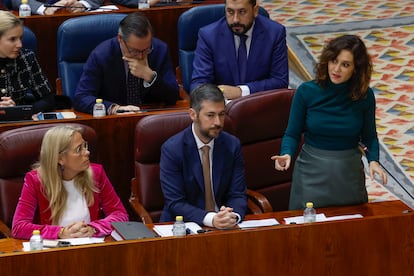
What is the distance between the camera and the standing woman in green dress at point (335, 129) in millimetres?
3912

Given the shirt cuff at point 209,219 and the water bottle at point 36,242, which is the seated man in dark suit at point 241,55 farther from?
the water bottle at point 36,242

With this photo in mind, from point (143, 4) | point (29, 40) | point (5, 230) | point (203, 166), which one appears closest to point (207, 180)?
point (203, 166)

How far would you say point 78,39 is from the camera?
202 inches

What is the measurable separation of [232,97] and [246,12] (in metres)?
0.40

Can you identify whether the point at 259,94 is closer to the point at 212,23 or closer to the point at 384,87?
the point at 212,23

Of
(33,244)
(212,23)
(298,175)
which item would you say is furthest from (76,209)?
(212,23)

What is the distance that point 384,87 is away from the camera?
6555mm

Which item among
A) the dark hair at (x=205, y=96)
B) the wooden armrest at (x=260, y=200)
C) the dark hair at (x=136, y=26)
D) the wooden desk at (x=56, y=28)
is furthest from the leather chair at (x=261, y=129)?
the wooden desk at (x=56, y=28)

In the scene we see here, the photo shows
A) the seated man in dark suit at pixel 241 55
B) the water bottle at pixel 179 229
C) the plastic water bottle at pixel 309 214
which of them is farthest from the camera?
the seated man in dark suit at pixel 241 55

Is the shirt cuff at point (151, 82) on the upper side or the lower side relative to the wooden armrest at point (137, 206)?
upper

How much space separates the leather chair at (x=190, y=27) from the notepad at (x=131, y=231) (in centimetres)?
179

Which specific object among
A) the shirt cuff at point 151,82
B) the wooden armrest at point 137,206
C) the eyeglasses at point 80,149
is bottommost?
the wooden armrest at point 137,206

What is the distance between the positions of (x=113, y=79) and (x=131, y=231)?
55.6 inches

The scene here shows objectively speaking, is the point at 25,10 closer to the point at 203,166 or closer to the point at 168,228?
the point at 203,166
